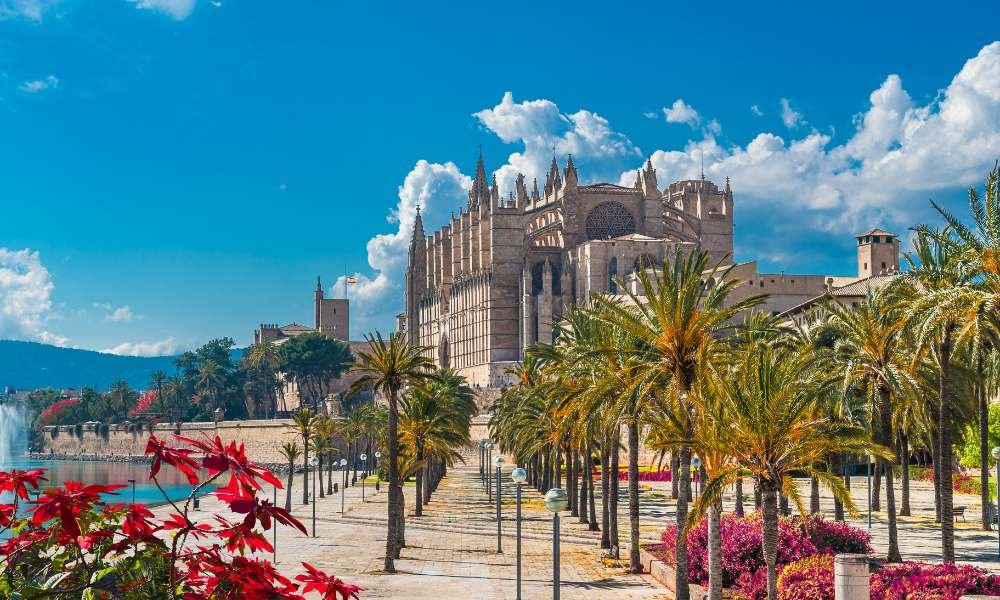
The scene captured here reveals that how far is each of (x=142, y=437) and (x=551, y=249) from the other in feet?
164

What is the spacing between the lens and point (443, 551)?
105ft

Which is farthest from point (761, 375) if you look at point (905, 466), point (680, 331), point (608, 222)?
point (608, 222)

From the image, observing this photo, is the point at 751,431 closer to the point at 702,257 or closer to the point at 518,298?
the point at 702,257

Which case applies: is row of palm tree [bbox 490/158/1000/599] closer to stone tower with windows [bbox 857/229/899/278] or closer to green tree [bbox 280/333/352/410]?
stone tower with windows [bbox 857/229/899/278]

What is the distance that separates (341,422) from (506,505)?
93.7ft

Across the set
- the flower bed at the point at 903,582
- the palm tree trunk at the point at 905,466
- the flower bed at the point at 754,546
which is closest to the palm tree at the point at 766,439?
the flower bed at the point at 903,582

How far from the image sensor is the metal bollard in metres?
15.5

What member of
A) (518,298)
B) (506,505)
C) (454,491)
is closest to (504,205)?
(518,298)

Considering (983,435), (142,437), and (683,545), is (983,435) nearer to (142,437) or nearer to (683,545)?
(683,545)

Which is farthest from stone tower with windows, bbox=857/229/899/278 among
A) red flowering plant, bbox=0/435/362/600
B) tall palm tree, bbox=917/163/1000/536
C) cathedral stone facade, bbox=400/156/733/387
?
red flowering plant, bbox=0/435/362/600

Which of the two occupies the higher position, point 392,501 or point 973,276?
point 973,276

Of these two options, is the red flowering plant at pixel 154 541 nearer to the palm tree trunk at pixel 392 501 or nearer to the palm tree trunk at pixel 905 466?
the palm tree trunk at pixel 392 501

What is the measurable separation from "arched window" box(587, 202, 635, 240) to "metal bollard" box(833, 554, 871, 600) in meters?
97.9

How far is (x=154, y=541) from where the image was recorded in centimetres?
607
